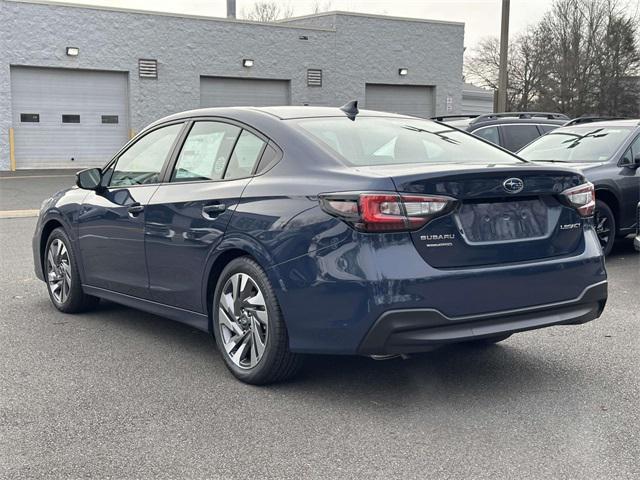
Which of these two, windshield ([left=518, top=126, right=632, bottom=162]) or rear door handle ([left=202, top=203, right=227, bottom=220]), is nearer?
rear door handle ([left=202, top=203, right=227, bottom=220])

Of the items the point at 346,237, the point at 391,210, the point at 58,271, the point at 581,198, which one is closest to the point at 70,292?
the point at 58,271

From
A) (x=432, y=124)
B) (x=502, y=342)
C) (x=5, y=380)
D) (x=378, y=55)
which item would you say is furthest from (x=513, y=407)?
(x=378, y=55)

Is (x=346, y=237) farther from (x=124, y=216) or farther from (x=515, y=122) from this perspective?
(x=515, y=122)

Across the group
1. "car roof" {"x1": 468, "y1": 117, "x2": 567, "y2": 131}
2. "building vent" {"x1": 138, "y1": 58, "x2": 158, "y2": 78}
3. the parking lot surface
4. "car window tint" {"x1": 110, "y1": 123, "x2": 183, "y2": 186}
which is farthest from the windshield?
"building vent" {"x1": 138, "y1": 58, "x2": 158, "y2": 78}

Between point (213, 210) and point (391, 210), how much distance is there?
1285mm

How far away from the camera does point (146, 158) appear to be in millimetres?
5734

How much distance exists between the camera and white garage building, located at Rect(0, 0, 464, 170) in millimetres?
26109

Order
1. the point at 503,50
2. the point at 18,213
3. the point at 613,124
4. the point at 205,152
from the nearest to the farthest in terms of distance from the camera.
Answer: the point at 205,152 → the point at 613,124 → the point at 18,213 → the point at 503,50

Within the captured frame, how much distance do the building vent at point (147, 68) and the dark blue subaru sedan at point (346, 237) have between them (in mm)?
23468

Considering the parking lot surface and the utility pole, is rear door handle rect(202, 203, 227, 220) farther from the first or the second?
the utility pole

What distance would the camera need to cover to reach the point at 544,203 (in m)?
4.37

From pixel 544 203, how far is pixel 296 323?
146 cm

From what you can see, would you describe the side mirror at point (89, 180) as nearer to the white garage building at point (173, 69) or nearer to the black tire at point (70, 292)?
the black tire at point (70, 292)

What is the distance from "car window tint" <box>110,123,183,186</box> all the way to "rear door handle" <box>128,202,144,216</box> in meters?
0.19
